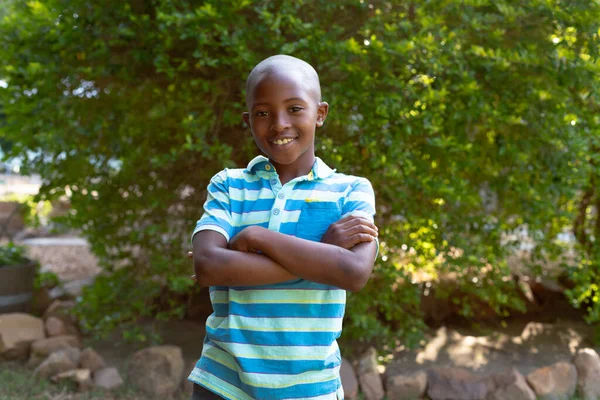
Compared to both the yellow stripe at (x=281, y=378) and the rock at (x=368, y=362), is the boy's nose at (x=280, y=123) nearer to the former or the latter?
the yellow stripe at (x=281, y=378)

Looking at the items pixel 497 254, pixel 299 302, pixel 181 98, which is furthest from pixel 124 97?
pixel 299 302

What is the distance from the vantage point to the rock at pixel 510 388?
12.8ft

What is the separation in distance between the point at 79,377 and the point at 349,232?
299 centimetres

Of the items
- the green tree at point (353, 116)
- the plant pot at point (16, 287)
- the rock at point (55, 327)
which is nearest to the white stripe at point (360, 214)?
the green tree at point (353, 116)

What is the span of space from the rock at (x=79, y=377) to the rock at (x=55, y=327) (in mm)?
815

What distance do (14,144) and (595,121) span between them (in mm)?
3947

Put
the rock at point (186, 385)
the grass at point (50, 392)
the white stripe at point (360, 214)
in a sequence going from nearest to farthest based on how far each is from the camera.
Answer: the white stripe at point (360, 214), the grass at point (50, 392), the rock at point (186, 385)

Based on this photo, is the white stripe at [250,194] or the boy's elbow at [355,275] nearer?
the boy's elbow at [355,275]

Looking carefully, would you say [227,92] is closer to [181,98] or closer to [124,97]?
[181,98]

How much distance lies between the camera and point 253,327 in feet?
5.35

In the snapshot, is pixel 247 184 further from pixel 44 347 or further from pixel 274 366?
pixel 44 347

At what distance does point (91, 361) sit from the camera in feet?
13.8

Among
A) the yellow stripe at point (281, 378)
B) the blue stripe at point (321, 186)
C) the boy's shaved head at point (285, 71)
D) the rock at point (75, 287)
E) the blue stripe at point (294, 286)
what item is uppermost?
the boy's shaved head at point (285, 71)

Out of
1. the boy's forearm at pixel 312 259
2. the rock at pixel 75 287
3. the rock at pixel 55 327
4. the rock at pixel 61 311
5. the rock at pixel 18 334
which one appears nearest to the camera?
the boy's forearm at pixel 312 259
